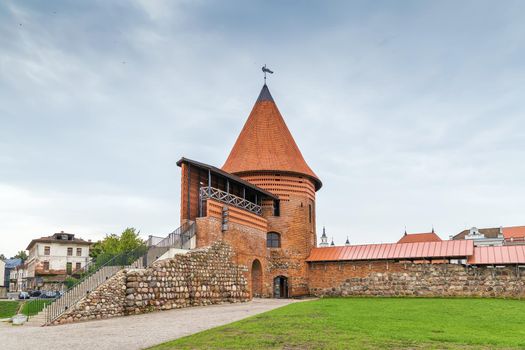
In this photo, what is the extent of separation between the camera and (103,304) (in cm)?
1418

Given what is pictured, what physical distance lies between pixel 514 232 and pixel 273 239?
43.8 m

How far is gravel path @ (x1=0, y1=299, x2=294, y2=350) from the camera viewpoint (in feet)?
29.5

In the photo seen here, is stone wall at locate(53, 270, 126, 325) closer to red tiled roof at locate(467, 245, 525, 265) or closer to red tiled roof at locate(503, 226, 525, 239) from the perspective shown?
red tiled roof at locate(467, 245, 525, 265)

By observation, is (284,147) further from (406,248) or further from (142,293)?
(142,293)

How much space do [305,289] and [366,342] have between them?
1827 cm

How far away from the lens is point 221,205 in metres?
20.1

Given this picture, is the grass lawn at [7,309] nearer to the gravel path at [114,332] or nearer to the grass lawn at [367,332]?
the gravel path at [114,332]

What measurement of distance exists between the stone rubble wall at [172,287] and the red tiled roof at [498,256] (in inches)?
411

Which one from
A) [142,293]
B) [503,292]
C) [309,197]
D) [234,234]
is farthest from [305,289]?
[142,293]

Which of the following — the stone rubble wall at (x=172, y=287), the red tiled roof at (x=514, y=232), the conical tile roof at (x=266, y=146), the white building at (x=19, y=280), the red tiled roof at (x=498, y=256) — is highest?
the conical tile roof at (x=266, y=146)

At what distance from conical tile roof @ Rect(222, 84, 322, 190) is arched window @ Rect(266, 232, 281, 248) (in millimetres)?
3460

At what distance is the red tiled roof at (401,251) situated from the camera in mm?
22875

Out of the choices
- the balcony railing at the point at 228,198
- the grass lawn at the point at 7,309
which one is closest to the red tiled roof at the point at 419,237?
the balcony railing at the point at 228,198

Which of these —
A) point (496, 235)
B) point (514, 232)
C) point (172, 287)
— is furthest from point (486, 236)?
point (172, 287)
